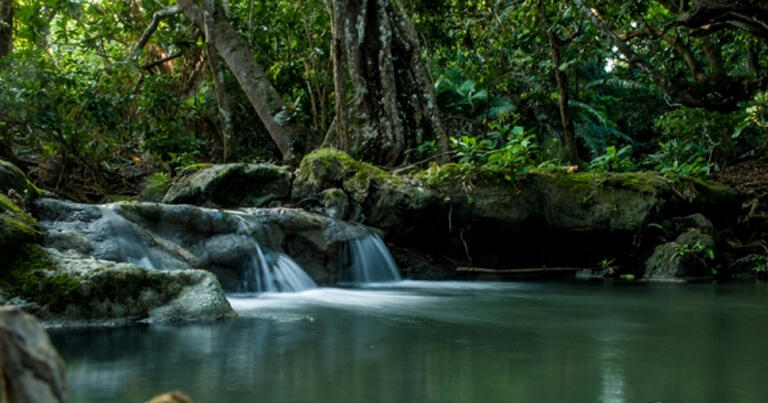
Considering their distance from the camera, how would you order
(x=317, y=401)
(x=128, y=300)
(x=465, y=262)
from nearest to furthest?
(x=317, y=401) → (x=128, y=300) → (x=465, y=262)

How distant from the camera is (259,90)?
10.8m

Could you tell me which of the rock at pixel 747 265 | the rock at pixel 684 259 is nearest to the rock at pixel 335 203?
the rock at pixel 684 259

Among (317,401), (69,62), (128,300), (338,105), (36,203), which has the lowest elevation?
(317,401)

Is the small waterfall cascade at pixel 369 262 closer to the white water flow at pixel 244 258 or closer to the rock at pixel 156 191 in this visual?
the white water flow at pixel 244 258

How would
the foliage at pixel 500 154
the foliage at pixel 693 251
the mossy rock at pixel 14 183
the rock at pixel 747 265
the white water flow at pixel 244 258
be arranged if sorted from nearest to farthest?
the white water flow at pixel 244 258 → the mossy rock at pixel 14 183 → the foliage at pixel 693 251 → the foliage at pixel 500 154 → the rock at pixel 747 265

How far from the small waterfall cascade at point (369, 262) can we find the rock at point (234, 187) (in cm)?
139

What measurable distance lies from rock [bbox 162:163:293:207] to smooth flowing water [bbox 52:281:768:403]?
2.75m

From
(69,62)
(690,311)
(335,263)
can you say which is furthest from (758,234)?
(69,62)

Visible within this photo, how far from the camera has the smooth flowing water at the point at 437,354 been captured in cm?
260

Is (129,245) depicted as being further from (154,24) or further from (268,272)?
(154,24)

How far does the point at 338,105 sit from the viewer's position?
30.5ft

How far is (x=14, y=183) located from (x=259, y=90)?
5887 millimetres

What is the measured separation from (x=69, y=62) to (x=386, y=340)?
8756mm

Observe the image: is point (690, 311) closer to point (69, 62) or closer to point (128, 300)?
point (128, 300)
